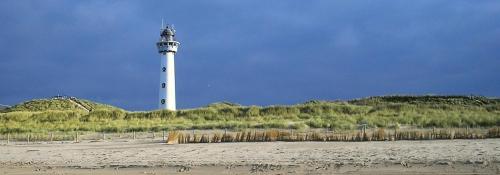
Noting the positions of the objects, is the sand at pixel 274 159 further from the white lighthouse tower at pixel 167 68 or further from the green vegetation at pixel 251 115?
the white lighthouse tower at pixel 167 68

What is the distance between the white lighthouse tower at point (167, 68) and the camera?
1921 inches

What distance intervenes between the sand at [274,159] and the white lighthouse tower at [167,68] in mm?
26718

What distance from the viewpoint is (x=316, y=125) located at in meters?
32.7

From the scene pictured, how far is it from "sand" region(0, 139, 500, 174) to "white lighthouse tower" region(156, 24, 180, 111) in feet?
87.7

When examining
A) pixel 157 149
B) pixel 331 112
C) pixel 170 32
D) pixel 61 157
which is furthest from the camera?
pixel 170 32

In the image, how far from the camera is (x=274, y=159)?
641 inches

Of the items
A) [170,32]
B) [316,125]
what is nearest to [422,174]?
[316,125]

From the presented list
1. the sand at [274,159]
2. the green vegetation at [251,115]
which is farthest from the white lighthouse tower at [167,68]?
the sand at [274,159]

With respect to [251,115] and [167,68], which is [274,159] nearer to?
[251,115]

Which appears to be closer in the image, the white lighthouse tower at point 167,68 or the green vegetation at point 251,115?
the green vegetation at point 251,115

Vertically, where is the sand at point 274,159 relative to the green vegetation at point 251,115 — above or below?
below

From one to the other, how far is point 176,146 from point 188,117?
2103 centimetres

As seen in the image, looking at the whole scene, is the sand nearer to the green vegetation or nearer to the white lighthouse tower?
the green vegetation

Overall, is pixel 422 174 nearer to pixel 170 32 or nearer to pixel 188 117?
pixel 188 117
